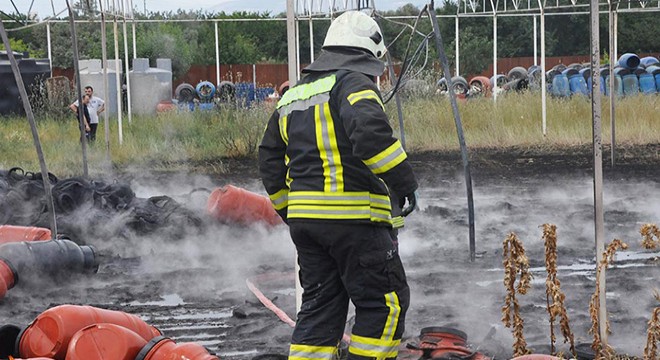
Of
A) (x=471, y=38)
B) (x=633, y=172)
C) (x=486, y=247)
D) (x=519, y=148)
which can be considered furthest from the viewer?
(x=471, y=38)

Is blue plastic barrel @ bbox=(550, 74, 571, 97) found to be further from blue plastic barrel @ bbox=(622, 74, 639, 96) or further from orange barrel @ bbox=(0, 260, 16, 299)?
orange barrel @ bbox=(0, 260, 16, 299)

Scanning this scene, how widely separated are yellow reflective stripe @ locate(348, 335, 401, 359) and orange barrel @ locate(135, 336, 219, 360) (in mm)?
637

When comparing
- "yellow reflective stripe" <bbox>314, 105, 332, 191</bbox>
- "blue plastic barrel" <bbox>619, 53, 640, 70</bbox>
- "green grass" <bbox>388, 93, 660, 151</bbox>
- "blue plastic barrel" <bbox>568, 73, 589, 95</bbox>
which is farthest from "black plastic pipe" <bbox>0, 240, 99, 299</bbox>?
"blue plastic barrel" <bbox>619, 53, 640, 70</bbox>

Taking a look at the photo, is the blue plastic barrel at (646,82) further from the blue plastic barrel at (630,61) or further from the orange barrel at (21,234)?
the orange barrel at (21,234)

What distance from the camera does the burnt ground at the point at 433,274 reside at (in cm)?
615

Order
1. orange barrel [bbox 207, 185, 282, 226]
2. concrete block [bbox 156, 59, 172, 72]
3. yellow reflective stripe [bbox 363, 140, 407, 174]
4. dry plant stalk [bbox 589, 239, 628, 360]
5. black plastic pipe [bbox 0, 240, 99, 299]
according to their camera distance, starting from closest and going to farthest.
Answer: yellow reflective stripe [bbox 363, 140, 407, 174] → dry plant stalk [bbox 589, 239, 628, 360] → black plastic pipe [bbox 0, 240, 99, 299] → orange barrel [bbox 207, 185, 282, 226] → concrete block [bbox 156, 59, 172, 72]

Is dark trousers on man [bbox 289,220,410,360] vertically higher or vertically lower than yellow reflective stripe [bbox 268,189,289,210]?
lower

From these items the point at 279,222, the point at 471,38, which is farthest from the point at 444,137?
the point at 471,38

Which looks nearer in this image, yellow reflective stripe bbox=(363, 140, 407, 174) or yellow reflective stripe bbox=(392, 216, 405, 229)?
yellow reflective stripe bbox=(363, 140, 407, 174)

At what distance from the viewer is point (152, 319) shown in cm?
667

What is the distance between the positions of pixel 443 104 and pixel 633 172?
188 inches

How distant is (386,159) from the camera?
4219 millimetres

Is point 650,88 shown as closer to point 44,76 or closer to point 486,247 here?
point 44,76

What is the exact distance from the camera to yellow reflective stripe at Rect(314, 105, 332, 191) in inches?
174
